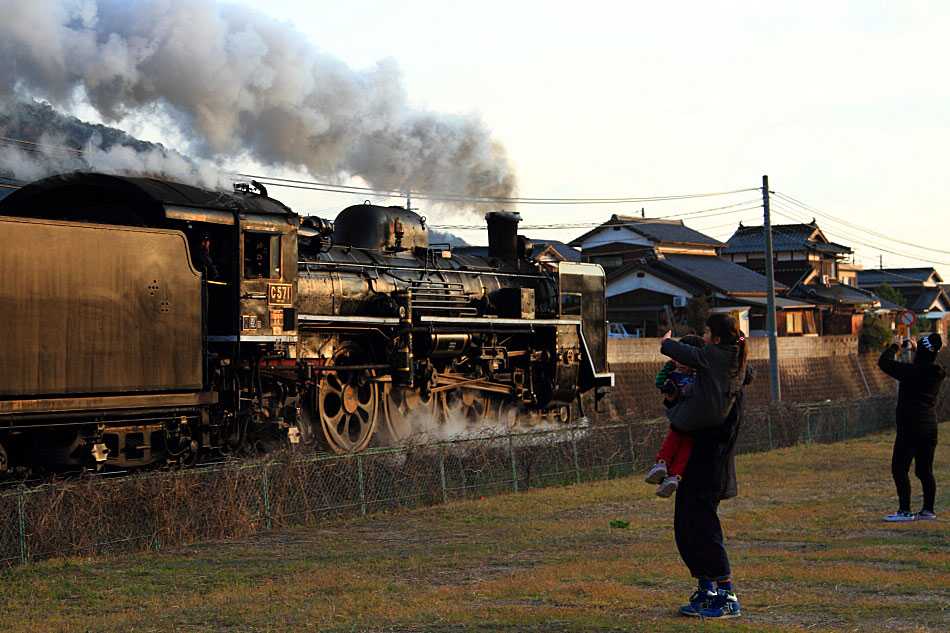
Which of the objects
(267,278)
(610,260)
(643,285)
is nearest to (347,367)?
(267,278)

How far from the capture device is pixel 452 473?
13.7m

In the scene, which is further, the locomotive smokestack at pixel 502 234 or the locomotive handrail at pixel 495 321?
the locomotive smokestack at pixel 502 234

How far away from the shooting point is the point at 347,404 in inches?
664

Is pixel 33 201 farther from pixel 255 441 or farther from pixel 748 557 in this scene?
pixel 748 557

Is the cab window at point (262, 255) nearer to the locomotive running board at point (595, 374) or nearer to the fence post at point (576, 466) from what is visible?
the fence post at point (576, 466)

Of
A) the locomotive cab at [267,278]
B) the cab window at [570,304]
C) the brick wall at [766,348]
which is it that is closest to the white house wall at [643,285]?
the brick wall at [766,348]

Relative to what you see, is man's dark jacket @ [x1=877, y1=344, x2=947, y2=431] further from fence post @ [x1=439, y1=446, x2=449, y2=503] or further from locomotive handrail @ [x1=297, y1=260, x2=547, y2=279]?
locomotive handrail @ [x1=297, y1=260, x2=547, y2=279]

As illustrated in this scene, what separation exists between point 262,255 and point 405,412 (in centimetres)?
514

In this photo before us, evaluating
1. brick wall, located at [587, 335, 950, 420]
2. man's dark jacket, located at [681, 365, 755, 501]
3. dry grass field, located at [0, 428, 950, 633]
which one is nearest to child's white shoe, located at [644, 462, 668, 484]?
man's dark jacket, located at [681, 365, 755, 501]

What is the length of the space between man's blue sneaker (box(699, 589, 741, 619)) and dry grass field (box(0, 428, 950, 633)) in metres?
0.08

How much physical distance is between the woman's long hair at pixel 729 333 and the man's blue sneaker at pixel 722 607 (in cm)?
156

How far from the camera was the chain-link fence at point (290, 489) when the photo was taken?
383 inches

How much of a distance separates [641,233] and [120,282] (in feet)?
163

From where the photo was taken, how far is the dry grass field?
733cm
